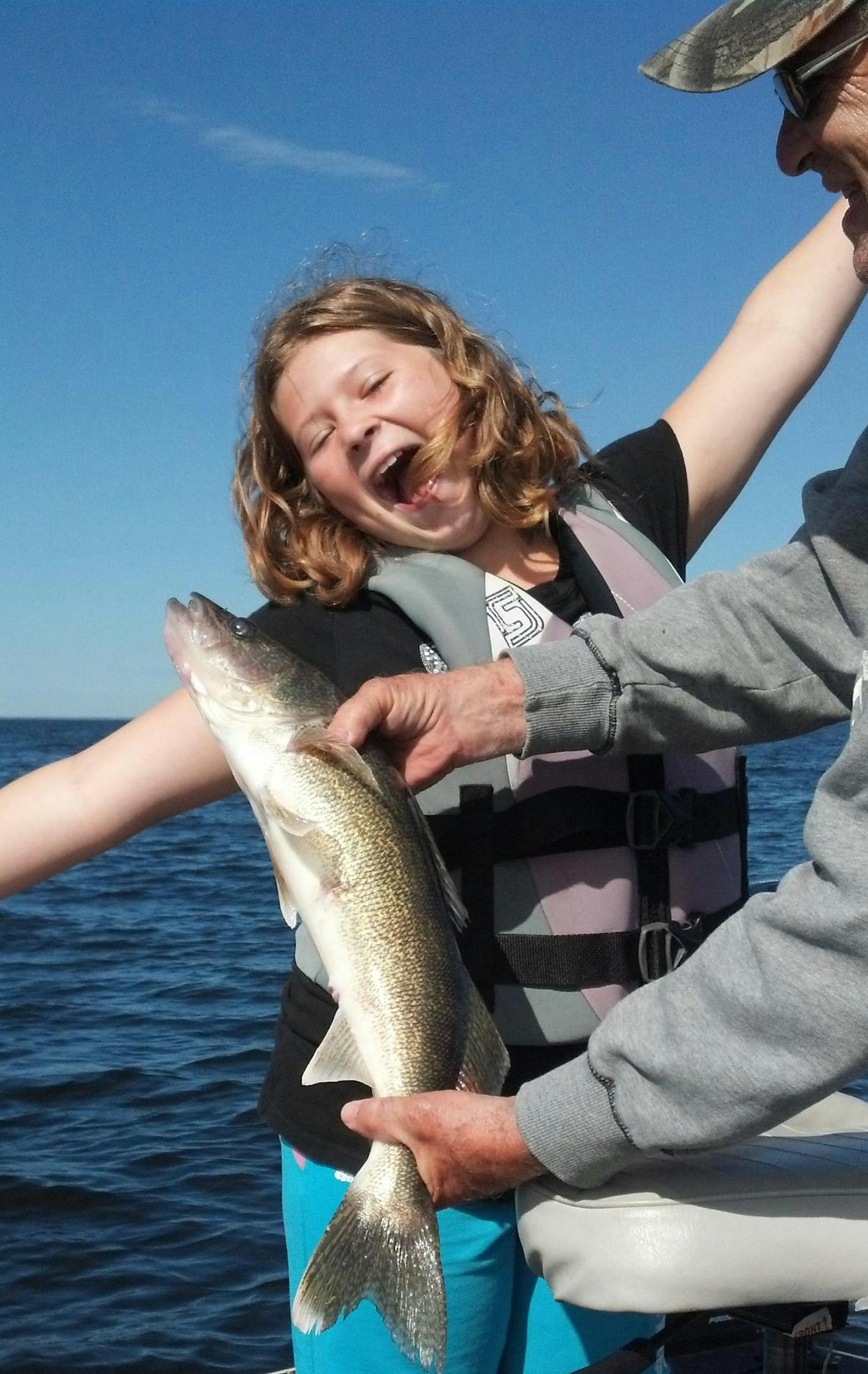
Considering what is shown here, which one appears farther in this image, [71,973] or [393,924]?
[71,973]

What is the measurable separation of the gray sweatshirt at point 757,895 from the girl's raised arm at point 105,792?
2.73 ft

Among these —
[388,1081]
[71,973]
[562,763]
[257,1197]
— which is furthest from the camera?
[71,973]

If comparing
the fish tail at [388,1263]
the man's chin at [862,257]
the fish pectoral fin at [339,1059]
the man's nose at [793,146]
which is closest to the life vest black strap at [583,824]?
the fish pectoral fin at [339,1059]

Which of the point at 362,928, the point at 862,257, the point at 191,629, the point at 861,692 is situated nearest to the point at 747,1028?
the point at 861,692

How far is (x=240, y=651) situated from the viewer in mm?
3164

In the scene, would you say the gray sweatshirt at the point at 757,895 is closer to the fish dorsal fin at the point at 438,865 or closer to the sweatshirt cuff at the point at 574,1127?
the sweatshirt cuff at the point at 574,1127

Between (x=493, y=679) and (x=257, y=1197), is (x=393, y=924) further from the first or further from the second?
(x=257, y=1197)

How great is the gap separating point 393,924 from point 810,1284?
1077mm

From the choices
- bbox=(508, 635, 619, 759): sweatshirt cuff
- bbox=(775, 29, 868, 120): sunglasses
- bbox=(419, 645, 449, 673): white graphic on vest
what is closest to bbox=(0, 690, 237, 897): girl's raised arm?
bbox=(419, 645, 449, 673): white graphic on vest

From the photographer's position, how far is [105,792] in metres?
3.12

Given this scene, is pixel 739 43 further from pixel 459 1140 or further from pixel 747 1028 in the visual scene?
pixel 459 1140

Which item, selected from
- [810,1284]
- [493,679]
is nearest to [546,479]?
[493,679]

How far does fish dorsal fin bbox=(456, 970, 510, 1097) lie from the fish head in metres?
0.74

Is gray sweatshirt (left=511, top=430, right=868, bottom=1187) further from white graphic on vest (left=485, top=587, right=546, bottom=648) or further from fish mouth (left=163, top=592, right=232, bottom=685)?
fish mouth (left=163, top=592, right=232, bottom=685)
